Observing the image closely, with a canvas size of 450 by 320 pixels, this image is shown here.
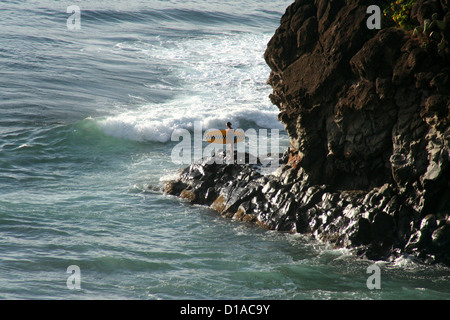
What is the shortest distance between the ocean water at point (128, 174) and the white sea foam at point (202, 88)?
0.24 feet

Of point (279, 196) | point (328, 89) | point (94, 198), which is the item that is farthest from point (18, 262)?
point (328, 89)

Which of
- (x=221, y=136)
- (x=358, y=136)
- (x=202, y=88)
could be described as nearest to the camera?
(x=358, y=136)

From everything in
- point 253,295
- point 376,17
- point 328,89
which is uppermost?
point 376,17

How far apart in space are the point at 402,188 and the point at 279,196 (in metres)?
2.75

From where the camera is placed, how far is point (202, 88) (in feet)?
82.6

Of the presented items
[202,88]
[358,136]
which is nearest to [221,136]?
[358,136]

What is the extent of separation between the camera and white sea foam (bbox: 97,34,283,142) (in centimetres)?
2012

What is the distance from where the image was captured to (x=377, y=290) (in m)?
9.17

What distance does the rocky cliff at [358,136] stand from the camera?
1020 centimetres

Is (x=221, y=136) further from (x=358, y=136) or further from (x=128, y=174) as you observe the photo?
(x=358, y=136)

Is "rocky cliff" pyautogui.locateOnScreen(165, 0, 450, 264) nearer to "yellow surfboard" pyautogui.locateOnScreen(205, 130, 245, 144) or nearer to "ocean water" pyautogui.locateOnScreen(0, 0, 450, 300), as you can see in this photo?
"ocean water" pyautogui.locateOnScreen(0, 0, 450, 300)

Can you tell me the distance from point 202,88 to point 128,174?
10.1 m

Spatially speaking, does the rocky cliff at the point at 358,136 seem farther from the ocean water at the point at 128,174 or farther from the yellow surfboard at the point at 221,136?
the yellow surfboard at the point at 221,136
